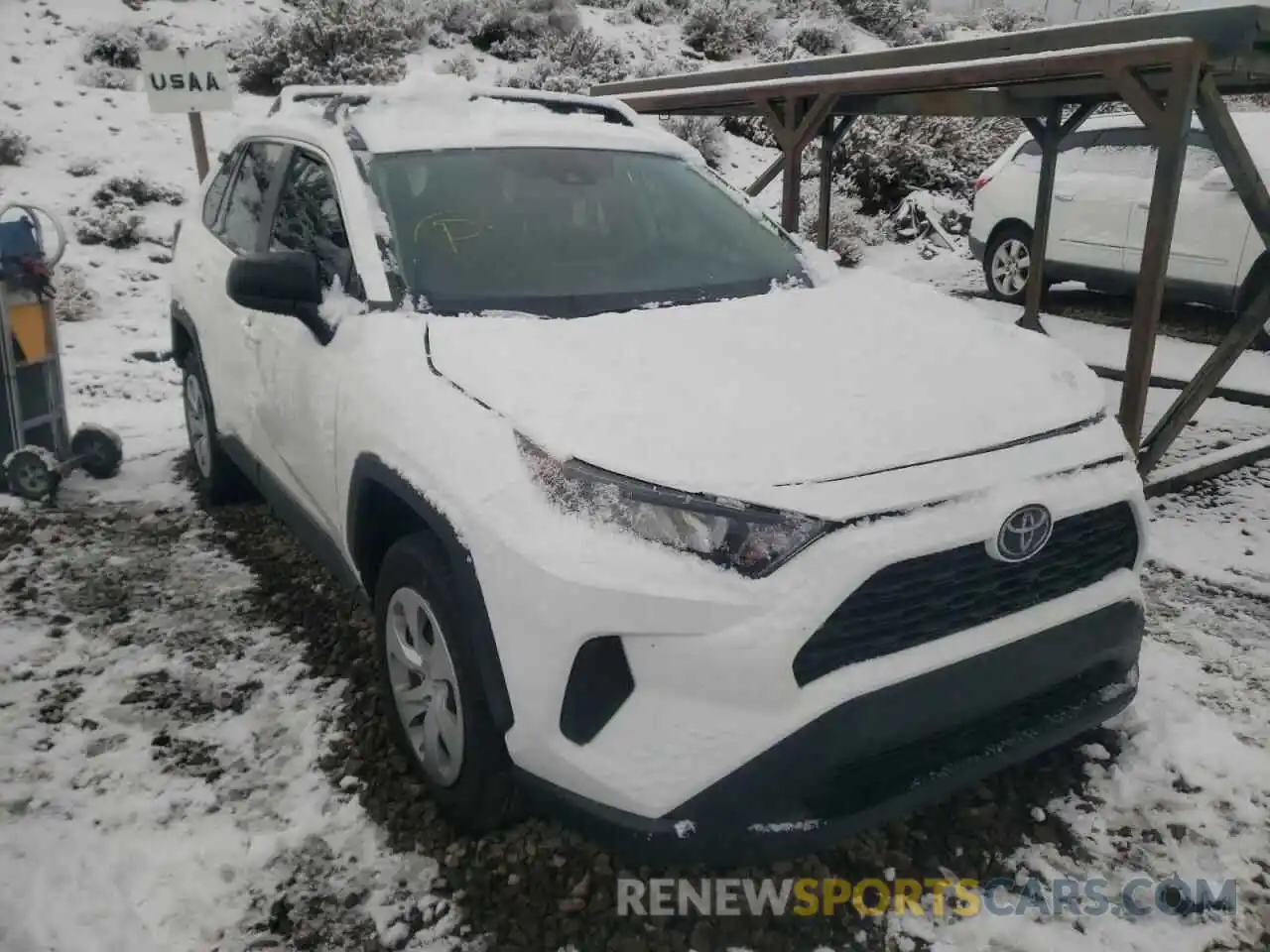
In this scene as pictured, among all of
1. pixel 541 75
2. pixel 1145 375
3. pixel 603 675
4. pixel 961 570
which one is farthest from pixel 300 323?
pixel 541 75

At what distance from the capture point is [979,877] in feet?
→ 8.34

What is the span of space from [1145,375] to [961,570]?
2.86 m

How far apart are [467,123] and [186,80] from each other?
4471 mm

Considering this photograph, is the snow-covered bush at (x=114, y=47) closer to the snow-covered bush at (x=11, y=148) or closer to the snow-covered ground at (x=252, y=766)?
the snow-covered bush at (x=11, y=148)

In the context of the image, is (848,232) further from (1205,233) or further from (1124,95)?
(1124,95)

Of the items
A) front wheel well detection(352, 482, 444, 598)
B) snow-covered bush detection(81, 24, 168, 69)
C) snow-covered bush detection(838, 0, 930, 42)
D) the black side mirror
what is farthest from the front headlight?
snow-covered bush detection(838, 0, 930, 42)

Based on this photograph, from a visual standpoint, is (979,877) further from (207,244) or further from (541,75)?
(541,75)

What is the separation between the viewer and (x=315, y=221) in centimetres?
335

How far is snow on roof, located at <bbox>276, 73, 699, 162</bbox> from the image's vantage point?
3312 millimetres

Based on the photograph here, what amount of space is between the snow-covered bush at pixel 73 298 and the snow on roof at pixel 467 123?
234 inches

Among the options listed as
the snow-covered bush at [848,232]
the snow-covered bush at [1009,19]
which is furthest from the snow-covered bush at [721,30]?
the snow-covered bush at [1009,19]

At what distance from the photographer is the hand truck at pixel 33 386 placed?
4.88 meters

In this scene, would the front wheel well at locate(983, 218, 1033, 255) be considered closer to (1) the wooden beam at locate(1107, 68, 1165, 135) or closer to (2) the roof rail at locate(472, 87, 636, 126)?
(1) the wooden beam at locate(1107, 68, 1165, 135)

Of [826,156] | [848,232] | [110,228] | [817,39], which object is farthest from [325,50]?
[826,156]
